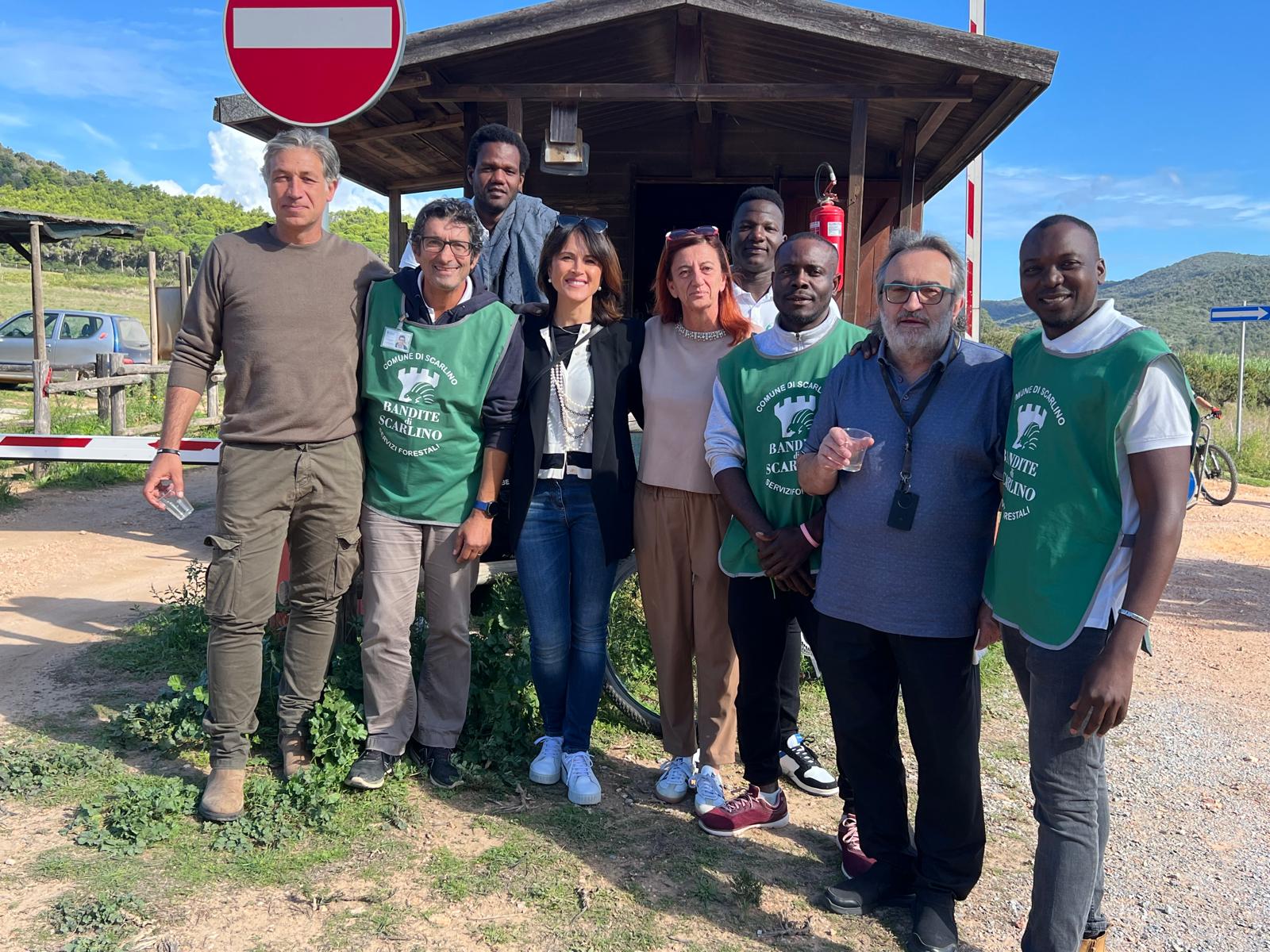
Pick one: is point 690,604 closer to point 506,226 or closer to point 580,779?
point 580,779

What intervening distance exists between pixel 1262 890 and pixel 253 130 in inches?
255

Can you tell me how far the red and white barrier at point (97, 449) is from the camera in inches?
224

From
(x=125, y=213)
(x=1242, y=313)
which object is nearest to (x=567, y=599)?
(x=1242, y=313)

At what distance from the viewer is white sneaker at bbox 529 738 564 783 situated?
11.4 ft

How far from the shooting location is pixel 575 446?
3.29m

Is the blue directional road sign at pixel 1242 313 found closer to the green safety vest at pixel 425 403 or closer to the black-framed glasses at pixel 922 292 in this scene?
the black-framed glasses at pixel 922 292

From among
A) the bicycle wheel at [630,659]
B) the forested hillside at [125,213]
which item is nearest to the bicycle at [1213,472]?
the bicycle wheel at [630,659]

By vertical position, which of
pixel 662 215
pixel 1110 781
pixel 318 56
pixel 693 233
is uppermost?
pixel 662 215

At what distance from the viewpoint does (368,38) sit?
3262 mm

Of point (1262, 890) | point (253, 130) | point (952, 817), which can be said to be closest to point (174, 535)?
point (253, 130)

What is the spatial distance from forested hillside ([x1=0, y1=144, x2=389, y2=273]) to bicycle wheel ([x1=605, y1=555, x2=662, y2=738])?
2237 inches

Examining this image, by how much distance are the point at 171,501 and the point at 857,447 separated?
2371 millimetres

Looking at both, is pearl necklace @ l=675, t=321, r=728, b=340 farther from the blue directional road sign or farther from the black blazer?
the blue directional road sign

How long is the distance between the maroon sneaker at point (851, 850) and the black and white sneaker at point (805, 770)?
45cm
